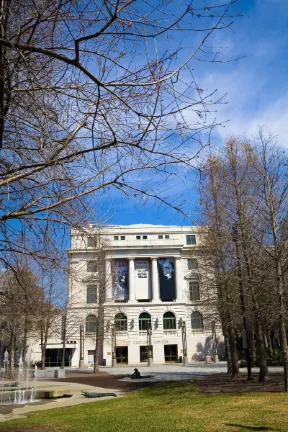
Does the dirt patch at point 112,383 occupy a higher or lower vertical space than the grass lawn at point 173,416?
lower

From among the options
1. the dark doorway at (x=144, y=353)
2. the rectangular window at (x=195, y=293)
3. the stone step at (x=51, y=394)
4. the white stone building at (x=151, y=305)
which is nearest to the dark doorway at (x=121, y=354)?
the white stone building at (x=151, y=305)

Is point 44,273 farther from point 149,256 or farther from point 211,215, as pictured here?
point 149,256

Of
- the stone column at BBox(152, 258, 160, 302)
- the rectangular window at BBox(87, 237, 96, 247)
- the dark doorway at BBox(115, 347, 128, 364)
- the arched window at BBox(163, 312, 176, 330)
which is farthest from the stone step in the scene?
the stone column at BBox(152, 258, 160, 302)

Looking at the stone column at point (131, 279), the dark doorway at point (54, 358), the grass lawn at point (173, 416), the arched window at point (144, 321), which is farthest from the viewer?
the stone column at point (131, 279)

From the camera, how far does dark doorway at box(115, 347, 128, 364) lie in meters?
53.0

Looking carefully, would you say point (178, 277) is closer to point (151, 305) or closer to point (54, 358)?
point (151, 305)

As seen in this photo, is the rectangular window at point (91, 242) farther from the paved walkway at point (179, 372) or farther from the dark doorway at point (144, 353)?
the dark doorway at point (144, 353)

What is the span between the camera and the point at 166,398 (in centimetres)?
1449

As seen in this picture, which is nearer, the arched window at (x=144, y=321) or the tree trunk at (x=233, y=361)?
the tree trunk at (x=233, y=361)

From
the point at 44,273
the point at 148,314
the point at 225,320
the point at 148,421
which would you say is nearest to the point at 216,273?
the point at 225,320

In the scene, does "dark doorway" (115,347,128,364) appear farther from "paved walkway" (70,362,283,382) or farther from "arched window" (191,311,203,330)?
"paved walkway" (70,362,283,382)

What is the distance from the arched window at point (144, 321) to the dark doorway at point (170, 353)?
368 centimetres

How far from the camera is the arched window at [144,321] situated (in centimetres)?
5556

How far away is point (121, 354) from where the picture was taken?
2104 inches
